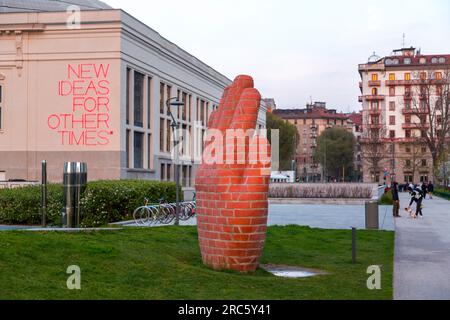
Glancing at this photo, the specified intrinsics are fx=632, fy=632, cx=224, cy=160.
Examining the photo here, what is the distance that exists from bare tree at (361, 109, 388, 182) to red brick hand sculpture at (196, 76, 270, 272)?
220 ft

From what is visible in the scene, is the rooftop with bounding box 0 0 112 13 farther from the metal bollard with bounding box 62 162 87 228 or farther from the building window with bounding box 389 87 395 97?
the building window with bounding box 389 87 395 97

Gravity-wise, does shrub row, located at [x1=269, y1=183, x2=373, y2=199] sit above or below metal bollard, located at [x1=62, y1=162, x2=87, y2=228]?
below

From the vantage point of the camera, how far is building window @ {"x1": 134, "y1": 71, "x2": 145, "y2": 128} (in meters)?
47.8

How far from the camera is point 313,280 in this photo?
32.7ft

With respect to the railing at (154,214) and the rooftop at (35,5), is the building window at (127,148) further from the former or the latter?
the railing at (154,214)

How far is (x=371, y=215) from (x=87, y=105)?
28.0m

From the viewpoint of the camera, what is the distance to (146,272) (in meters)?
9.39

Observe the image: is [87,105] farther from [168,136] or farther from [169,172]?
[169,172]

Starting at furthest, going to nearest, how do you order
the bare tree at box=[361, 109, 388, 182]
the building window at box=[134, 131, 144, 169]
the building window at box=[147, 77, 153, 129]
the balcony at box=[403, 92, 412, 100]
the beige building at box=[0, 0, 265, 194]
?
1. the balcony at box=[403, 92, 412, 100]
2. the bare tree at box=[361, 109, 388, 182]
3. the building window at box=[147, 77, 153, 129]
4. the building window at box=[134, 131, 144, 169]
5. the beige building at box=[0, 0, 265, 194]

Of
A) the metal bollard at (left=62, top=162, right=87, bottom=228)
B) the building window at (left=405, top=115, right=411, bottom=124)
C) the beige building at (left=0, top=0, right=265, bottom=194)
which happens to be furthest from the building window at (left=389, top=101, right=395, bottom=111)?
the metal bollard at (left=62, top=162, right=87, bottom=228)

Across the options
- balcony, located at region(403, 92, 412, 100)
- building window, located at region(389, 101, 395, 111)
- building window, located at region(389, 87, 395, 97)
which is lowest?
building window, located at region(389, 101, 395, 111)

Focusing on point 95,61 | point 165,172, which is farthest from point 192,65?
point 95,61
